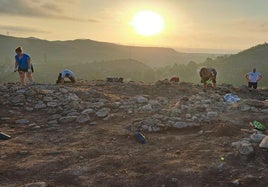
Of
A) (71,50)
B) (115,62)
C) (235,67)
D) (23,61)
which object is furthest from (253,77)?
(71,50)

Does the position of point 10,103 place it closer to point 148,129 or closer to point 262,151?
point 148,129

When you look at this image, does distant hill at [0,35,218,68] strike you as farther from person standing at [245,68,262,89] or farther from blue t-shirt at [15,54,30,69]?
blue t-shirt at [15,54,30,69]

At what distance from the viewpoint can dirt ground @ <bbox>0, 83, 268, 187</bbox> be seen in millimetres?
5328

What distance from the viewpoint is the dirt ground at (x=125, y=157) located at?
5328 mm

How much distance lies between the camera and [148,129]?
7980 millimetres

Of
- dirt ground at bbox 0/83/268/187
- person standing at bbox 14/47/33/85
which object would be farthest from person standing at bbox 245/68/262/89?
person standing at bbox 14/47/33/85

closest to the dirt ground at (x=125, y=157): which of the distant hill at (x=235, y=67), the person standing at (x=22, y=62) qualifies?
the person standing at (x=22, y=62)

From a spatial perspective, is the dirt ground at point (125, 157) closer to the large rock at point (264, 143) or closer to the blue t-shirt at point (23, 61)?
the large rock at point (264, 143)

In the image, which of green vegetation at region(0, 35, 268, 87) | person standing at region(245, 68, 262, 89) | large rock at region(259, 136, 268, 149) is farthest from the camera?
green vegetation at region(0, 35, 268, 87)

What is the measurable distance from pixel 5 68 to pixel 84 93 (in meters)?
107

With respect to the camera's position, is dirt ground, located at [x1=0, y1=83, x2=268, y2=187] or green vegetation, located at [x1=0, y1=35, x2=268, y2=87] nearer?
dirt ground, located at [x1=0, y1=83, x2=268, y2=187]

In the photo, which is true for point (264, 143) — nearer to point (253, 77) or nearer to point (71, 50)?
point (253, 77)

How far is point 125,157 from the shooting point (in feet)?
20.6

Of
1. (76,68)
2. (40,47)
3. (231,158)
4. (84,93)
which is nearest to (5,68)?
(76,68)
